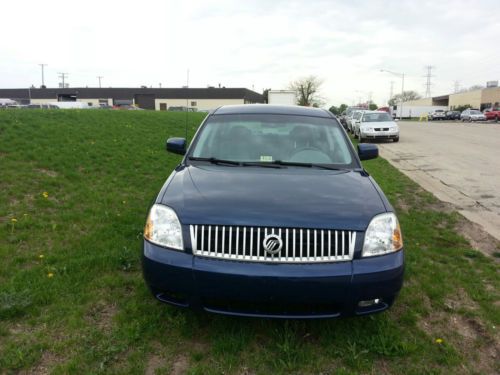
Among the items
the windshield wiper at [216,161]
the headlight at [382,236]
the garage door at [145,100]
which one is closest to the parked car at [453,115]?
the garage door at [145,100]

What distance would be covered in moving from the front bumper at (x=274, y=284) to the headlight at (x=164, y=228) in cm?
6

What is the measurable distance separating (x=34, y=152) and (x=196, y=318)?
598cm

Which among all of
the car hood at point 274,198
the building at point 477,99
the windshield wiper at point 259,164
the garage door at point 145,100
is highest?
the building at point 477,99

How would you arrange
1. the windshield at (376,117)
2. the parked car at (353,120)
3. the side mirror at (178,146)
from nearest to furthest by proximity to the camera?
the side mirror at (178,146) → the windshield at (376,117) → the parked car at (353,120)

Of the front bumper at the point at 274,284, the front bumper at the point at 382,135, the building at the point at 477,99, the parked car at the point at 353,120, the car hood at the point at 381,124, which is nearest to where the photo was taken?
the front bumper at the point at 274,284

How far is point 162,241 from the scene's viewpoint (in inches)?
107

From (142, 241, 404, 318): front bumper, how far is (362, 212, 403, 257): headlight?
6 centimetres

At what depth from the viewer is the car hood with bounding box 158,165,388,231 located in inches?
104

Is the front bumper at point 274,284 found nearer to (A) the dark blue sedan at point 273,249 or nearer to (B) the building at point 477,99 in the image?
(A) the dark blue sedan at point 273,249

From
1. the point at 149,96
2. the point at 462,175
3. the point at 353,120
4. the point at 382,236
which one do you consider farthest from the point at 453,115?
the point at 382,236

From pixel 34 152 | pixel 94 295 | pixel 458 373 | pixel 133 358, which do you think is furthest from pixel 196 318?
pixel 34 152

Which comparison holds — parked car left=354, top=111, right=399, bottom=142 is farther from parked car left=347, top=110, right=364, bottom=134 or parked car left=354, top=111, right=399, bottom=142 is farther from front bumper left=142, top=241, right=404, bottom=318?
front bumper left=142, top=241, right=404, bottom=318

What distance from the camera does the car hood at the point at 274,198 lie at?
2635 mm

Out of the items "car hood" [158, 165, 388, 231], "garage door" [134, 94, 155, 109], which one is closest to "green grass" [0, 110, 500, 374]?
"car hood" [158, 165, 388, 231]
